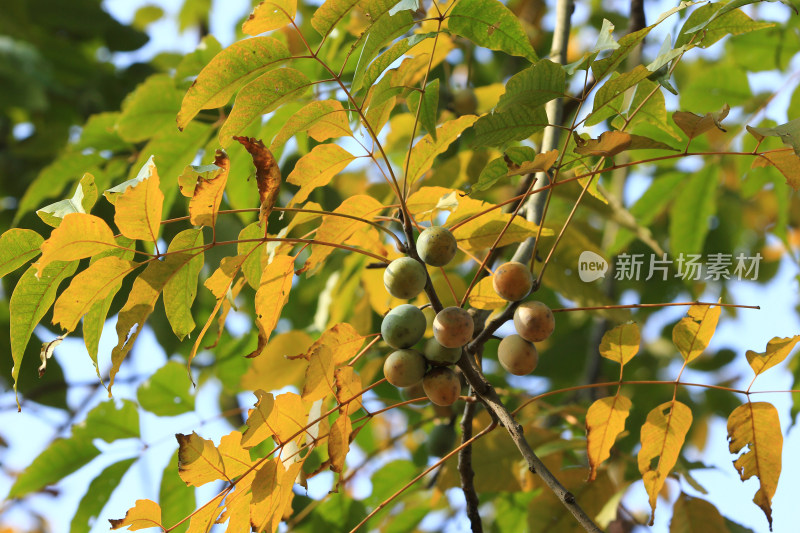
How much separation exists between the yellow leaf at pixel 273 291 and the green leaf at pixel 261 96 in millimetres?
178

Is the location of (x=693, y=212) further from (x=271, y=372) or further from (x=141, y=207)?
(x=141, y=207)

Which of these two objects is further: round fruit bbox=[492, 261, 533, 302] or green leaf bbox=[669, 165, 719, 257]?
green leaf bbox=[669, 165, 719, 257]

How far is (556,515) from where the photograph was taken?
1552mm

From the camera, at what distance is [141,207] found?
0.92 metres

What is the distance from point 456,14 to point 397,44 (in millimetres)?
119

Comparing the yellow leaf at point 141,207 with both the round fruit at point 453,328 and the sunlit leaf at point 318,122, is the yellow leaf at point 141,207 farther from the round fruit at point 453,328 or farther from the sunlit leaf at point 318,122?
the round fruit at point 453,328

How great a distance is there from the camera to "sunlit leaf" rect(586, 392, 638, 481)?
3.31 ft

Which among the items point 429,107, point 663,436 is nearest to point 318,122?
point 429,107

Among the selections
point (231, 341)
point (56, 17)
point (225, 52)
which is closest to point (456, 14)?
point (225, 52)

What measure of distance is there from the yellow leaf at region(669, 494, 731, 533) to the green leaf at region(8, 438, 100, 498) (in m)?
1.30

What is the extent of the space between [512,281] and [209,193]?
410 mm

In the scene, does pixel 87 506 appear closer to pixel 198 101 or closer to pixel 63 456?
pixel 63 456

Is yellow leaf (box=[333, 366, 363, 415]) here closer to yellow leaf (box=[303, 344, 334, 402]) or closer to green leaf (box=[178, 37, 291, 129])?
yellow leaf (box=[303, 344, 334, 402])

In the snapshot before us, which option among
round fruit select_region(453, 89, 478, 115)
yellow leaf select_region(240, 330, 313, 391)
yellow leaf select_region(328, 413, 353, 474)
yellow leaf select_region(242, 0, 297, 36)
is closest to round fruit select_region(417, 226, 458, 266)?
yellow leaf select_region(328, 413, 353, 474)
